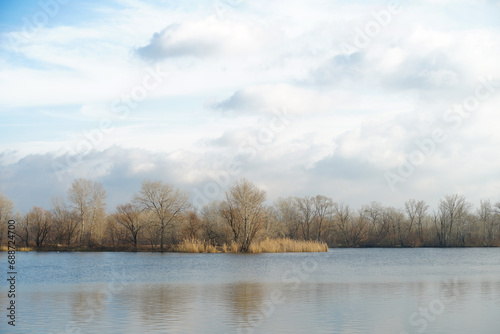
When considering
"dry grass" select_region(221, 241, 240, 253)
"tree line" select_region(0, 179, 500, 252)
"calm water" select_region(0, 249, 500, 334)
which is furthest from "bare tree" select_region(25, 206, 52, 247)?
"calm water" select_region(0, 249, 500, 334)

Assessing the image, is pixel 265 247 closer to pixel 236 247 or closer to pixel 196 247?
pixel 236 247

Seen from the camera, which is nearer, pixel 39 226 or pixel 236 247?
pixel 236 247

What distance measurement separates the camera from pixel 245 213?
6131cm

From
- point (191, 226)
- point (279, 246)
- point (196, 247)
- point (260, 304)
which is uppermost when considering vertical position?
point (191, 226)

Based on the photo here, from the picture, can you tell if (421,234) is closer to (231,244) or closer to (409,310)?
(231,244)

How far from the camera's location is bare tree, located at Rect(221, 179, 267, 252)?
200 feet

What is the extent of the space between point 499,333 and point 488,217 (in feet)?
330

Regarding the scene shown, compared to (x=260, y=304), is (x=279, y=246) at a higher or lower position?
higher

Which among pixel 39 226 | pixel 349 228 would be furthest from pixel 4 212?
pixel 349 228

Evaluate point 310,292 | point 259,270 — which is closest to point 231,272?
point 259,270

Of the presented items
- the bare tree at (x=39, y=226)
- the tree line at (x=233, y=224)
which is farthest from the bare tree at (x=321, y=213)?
the bare tree at (x=39, y=226)

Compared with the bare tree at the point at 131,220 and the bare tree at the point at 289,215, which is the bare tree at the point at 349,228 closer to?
A: the bare tree at the point at 289,215

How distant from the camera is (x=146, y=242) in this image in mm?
78812

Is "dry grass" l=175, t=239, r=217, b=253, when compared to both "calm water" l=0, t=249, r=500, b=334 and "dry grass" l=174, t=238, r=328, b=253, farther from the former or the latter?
"calm water" l=0, t=249, r=500, b=334
